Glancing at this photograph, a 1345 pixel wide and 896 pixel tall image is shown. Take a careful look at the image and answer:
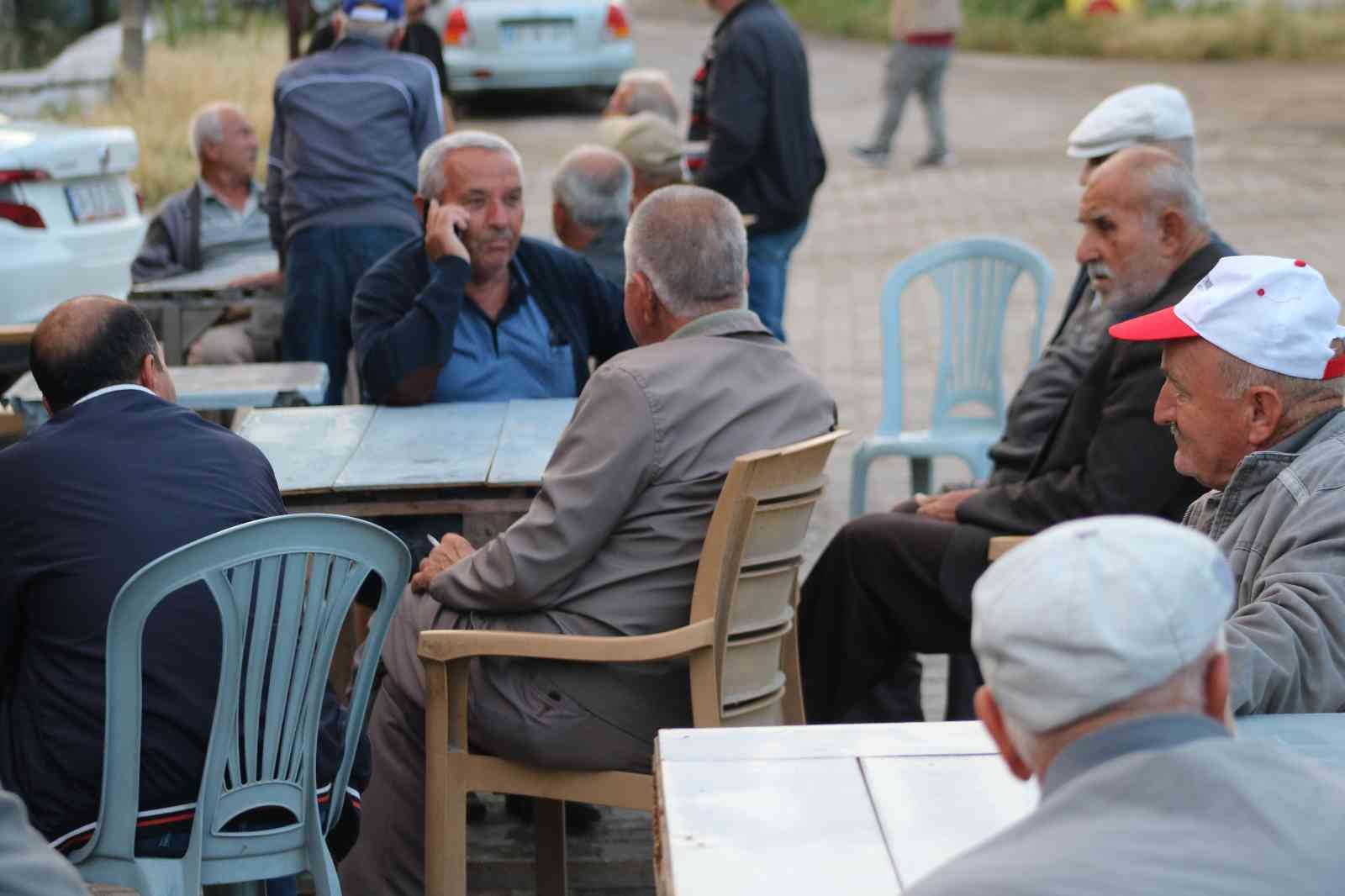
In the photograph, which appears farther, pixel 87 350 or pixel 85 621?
pixel 87 350

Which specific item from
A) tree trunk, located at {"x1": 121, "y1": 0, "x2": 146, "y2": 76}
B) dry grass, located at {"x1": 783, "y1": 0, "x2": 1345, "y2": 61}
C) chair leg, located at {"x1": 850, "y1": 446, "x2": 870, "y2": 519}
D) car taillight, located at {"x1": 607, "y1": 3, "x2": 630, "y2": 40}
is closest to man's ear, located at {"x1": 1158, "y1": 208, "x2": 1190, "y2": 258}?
chair leg, located at {"x1": 850, "y1": 446, "x2": 870, "y2": 519}

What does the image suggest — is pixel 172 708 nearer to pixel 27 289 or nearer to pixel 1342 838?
pixel 1342 838

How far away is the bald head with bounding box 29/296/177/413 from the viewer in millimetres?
3115

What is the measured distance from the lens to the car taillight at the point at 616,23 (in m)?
16.9

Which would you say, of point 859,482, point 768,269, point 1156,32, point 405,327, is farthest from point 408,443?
point 1156,32

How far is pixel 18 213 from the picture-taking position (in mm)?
7090

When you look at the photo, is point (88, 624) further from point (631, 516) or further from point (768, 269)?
point (768, 269)

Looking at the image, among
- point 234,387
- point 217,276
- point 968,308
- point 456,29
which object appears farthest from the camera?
point 456,29

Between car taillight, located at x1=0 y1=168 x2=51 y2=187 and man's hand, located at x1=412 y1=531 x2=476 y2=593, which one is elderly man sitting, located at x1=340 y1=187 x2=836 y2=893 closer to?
man's hand, located at x1=412 y1=531 x2=476 y2=593

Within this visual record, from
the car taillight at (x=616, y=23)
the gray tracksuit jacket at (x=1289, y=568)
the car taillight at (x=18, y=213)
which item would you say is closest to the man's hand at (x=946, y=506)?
the gray tracksuit jacket at (x=1289, y=568)

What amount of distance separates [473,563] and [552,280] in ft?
5.06

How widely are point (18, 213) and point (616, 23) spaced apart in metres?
10.6

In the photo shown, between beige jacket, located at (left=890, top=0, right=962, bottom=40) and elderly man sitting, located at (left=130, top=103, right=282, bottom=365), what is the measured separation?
26.3ft

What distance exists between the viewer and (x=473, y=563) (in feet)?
11.5
